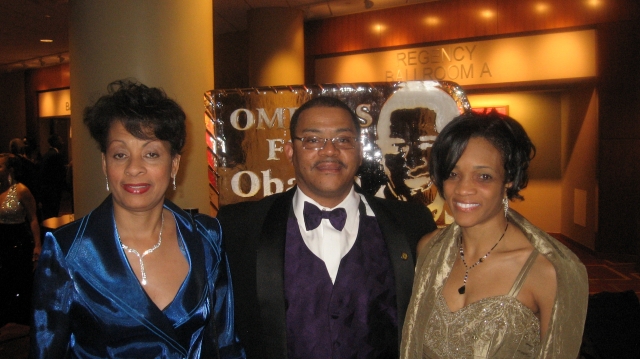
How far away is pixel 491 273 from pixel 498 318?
5.9 inches

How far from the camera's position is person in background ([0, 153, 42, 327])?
354 cm

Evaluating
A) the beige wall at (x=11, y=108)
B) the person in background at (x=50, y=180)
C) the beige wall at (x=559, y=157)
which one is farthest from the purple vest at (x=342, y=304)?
the beige wall at (x=11, y=108)

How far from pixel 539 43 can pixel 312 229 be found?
5.21 metres

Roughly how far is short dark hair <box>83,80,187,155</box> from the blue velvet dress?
0.25 meters

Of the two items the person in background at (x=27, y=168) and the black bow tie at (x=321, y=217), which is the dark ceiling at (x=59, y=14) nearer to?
the person in background at (x=27, y=168)

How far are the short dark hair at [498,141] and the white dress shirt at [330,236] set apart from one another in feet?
1.38

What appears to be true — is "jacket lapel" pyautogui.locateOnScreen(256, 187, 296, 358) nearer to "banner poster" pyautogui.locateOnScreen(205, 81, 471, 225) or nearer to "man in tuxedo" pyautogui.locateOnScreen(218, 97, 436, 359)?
"man in tuxedo" pyautogui.locateOnScreen(218, 97, 436, 359)

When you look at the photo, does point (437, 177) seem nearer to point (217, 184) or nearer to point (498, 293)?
point (498, 293)

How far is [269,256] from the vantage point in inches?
67.7

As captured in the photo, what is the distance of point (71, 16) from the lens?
3070mm

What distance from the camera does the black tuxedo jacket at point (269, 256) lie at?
1.66m

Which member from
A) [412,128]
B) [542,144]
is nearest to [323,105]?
[412,128]

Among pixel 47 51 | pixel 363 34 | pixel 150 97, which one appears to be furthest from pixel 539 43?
pixel 47 51

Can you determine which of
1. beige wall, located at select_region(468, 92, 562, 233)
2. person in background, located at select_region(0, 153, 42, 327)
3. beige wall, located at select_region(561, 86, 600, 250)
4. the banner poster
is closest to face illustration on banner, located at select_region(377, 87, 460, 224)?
the banner poster
